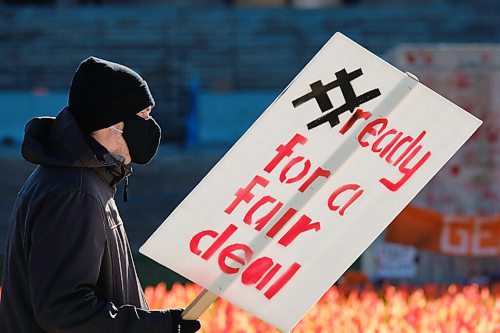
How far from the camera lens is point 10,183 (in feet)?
52.6

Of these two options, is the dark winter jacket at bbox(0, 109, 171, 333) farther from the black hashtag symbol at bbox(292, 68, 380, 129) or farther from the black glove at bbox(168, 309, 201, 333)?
the black hashtag symbol at bbox(292, 68, 380, 129)

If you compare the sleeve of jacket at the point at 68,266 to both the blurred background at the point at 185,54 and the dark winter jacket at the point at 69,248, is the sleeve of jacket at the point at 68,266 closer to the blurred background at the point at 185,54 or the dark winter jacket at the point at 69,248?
the dark winter jacket at the point at 69,248

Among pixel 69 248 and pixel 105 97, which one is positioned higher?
pixel 105 97

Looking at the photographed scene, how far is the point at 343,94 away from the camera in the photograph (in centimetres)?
344

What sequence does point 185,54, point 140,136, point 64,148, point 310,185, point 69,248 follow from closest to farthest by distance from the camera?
point 69,248, point 64,148, point 140,136, point 310,185, point 185,54

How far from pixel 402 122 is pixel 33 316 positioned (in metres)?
1.15

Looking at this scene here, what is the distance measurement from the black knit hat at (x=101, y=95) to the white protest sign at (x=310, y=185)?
304 millimetres

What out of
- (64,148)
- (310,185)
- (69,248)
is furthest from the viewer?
(310,185)

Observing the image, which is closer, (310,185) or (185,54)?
(310,185)

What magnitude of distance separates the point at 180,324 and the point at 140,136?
0.51 meters

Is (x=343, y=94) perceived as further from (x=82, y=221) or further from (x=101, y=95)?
(x=82, y=221)

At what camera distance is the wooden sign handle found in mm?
3312

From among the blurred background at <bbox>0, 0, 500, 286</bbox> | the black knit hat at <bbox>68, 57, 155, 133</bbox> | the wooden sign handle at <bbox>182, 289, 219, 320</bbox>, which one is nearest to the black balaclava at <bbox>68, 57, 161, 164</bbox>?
the black knit hat at <bbox>68, 57, 155, 133</bbox>

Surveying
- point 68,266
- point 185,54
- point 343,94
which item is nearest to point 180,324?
point 68,266
